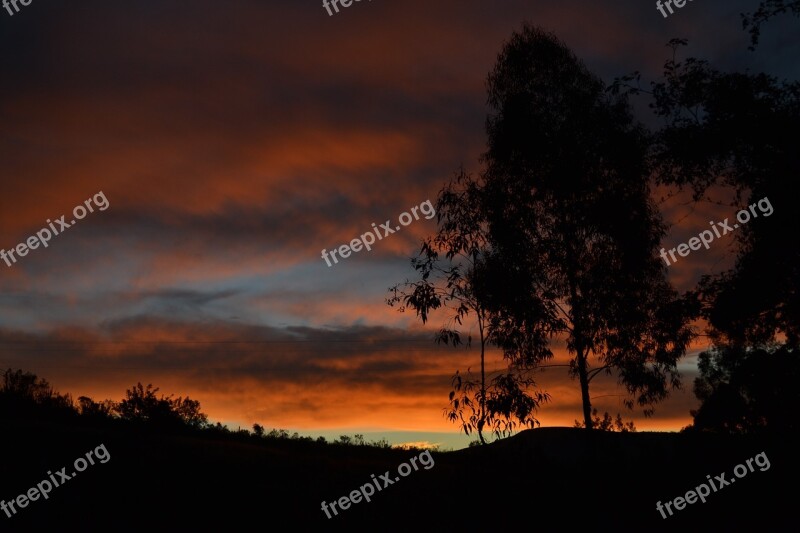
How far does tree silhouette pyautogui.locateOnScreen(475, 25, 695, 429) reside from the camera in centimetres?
3319

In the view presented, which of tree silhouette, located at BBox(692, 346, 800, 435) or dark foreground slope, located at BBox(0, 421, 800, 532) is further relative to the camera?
tree silhouette, located at BBox(692, 346, 800, 435)

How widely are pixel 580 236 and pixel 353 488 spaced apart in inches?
654

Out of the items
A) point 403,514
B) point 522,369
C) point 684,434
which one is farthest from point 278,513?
point 684,434

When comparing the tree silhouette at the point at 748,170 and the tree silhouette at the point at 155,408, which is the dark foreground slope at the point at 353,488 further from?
the tree silhouette at the point at 155,408

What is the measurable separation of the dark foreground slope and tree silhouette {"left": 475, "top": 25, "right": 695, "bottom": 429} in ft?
14.4

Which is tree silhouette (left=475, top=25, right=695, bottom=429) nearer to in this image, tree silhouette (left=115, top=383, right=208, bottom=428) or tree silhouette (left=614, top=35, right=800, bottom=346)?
tree silhouette (left=614, top=35, right=800, bottom=346)

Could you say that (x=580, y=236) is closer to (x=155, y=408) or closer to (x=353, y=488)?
(x=353, y=488)

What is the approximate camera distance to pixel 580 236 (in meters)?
33.7

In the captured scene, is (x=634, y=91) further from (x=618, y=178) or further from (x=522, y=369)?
(x=522, y=369)

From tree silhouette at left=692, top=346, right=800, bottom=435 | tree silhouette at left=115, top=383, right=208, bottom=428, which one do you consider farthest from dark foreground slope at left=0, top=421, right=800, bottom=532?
tree silhouette at left=115, top=383, right=208, bottom=428

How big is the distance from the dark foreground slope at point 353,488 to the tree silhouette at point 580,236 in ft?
14.4

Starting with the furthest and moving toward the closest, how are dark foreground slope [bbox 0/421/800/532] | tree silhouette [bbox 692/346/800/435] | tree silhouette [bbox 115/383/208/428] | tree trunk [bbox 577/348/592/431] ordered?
tree silhouette [bbox 115/383/208/428] → tree trunk [bbox 577/348/592/431] → tree silhouette [bbox 692/346/800/435] → dark foreground slope [bbox 0/421/800/532]

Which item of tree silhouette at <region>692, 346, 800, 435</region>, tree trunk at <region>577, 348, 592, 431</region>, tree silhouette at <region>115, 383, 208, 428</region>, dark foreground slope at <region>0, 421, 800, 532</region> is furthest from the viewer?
tree silhouette at <region>115, 383, 208, 428</region>

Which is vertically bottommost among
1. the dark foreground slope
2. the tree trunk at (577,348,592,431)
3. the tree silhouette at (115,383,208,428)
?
the dark foreground slope
